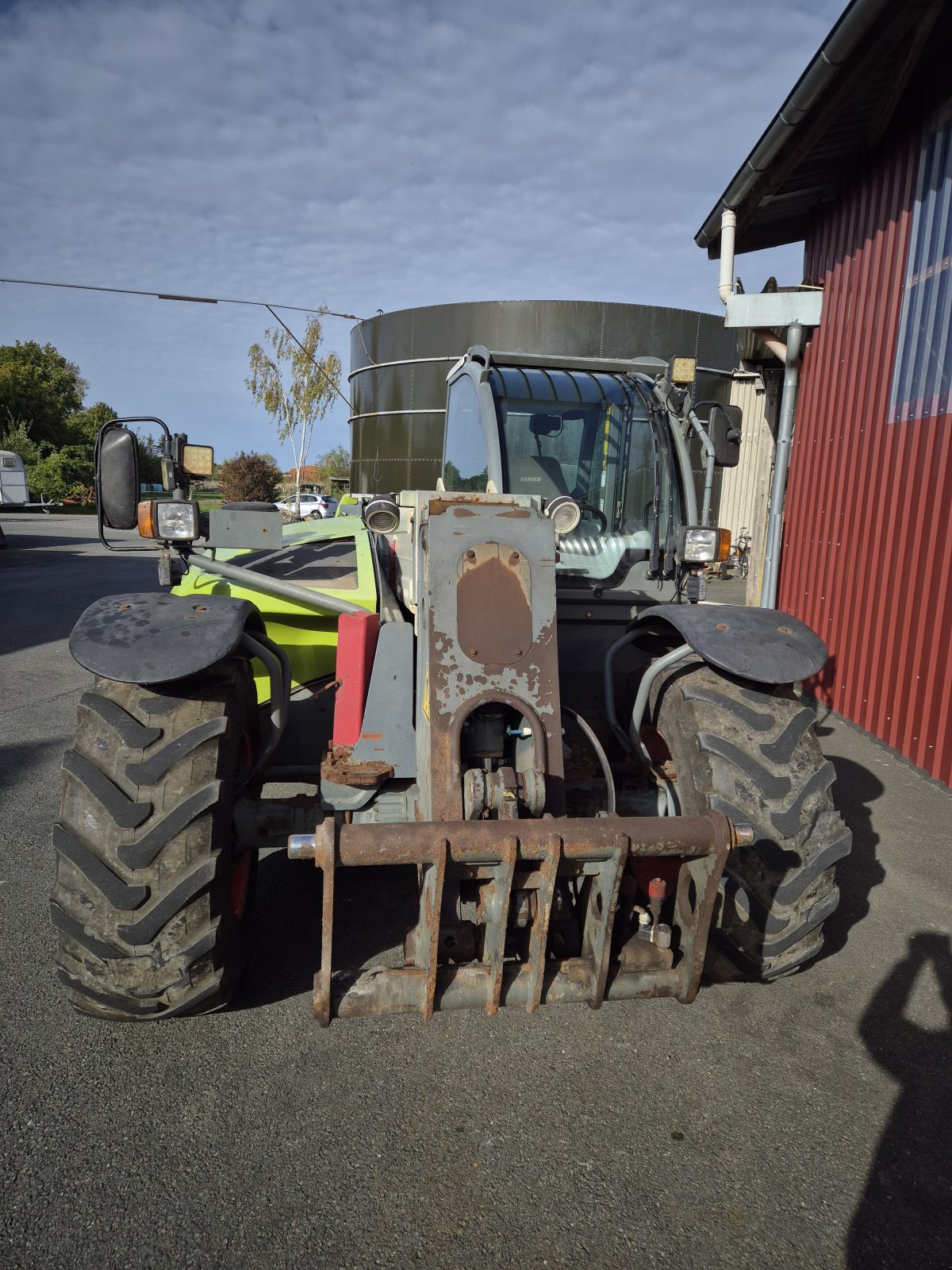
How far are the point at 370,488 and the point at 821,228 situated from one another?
44.5 ft

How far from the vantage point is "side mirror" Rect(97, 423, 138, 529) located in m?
3.29

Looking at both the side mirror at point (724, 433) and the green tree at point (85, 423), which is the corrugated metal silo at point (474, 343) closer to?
the side mirror at point (724, 433)

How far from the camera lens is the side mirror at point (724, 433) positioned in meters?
3.99

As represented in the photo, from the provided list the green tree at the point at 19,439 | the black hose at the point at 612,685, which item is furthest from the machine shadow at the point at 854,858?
the green tree at the point at 19,439

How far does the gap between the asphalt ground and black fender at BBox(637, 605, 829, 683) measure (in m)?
1.30

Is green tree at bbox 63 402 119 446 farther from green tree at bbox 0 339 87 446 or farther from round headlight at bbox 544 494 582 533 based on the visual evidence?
round headlight at bbox 544 494 582 533

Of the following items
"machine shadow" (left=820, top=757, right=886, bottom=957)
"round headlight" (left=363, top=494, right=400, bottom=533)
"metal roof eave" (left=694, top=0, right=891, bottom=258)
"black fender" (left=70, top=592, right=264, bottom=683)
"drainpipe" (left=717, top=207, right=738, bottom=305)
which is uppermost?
"metal roof eave" (left=694, top=0, right=891, bottom=258)

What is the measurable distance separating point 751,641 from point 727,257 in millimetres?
6289

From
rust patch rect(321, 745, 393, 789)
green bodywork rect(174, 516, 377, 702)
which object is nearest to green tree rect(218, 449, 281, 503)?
green bodywork rect(174, 516, 377, 702)

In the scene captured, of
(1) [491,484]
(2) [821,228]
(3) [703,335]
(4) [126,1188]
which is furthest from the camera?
(3) [703,335]

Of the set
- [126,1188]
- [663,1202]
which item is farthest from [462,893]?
[126,1188]

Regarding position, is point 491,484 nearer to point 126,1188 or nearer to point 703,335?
point 126,1188

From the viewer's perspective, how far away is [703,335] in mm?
18422

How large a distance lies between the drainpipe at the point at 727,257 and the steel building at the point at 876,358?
3cm
